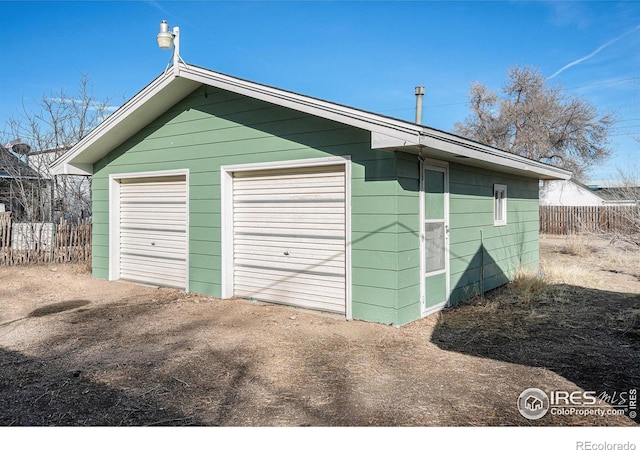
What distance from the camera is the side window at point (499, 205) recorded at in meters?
8.18

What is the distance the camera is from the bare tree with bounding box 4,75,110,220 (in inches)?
543

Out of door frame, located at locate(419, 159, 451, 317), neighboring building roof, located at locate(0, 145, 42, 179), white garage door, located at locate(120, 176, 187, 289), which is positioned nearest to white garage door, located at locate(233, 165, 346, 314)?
door frame, located at locate(419, 159, 451, 317)

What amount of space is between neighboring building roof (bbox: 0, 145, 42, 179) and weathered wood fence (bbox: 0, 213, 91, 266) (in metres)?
3.01

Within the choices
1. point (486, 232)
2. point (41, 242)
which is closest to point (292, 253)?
point (486, 232)

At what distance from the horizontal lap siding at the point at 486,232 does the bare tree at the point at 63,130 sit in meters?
12.3

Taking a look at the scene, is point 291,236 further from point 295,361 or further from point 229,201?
point 295,361

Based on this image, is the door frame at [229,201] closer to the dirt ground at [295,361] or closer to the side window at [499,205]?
the dirt ground at [295,361]

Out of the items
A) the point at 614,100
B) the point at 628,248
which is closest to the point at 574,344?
the point at 628,248

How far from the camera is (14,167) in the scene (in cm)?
1395

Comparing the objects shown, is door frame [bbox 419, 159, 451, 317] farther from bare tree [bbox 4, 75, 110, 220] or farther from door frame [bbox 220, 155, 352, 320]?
bare tree [bbox 4, 75, 110, 220]

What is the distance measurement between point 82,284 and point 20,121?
938 cm

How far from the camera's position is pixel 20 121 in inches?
567

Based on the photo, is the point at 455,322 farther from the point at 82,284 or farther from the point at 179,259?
the point at 82,284
